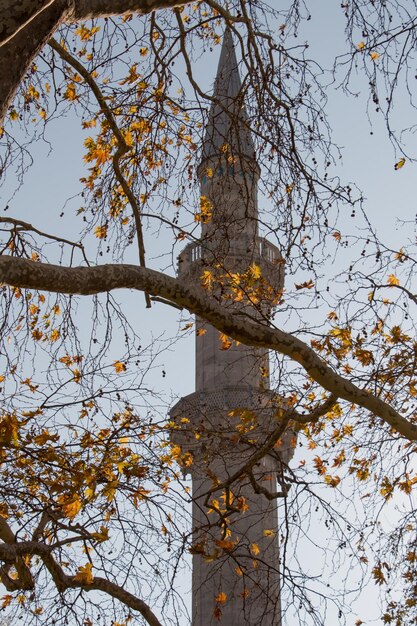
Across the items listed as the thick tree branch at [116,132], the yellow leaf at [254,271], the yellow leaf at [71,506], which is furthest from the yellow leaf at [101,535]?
the yellow leaf at [254,271]

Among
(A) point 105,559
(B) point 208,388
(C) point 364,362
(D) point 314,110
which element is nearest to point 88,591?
(A) point 105,559

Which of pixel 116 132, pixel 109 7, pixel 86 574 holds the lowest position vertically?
pixel 86 574

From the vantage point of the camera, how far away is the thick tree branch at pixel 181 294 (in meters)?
4.41

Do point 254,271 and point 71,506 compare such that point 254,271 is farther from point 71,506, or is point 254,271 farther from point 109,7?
point 109,7

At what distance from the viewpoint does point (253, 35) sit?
7074 mm

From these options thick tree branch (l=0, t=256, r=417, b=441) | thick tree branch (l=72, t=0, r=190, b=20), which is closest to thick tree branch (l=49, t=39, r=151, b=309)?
thick tree branch (l=0, t=256, r=417, b=441)

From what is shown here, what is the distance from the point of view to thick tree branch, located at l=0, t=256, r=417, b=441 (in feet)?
14.5

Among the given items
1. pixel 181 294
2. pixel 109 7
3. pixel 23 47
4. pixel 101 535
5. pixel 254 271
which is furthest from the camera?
pixel 254 271

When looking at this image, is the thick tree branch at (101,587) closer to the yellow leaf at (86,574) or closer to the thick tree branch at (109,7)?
the yellow leaf at (86,574)

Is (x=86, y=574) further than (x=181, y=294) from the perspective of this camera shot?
Yes

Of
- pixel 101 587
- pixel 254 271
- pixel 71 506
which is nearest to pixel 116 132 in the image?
pixel 254 271

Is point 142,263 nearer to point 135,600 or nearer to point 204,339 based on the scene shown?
point 135,600

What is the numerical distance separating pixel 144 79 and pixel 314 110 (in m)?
1.52

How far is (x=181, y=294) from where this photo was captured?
5020mm
